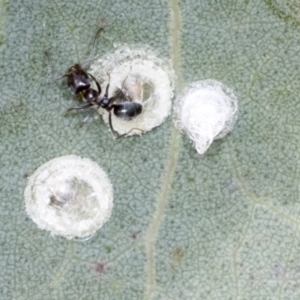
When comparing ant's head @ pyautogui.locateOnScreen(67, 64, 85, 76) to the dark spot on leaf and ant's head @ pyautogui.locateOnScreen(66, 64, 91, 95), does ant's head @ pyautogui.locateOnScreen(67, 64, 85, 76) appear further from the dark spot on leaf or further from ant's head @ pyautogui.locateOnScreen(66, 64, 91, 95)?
the dark spot on leaf

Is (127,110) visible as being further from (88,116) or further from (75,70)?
(75,70)

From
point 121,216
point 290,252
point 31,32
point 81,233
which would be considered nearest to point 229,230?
point 290,252

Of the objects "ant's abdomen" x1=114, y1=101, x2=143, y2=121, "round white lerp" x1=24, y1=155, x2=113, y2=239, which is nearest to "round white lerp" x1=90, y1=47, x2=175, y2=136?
"ant's abdomen" x1=114, y1=101, x2=143, y2=121

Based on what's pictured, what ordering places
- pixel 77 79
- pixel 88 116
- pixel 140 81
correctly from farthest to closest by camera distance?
pixel 140 81 → pixel 88 116 → pixel 77 79

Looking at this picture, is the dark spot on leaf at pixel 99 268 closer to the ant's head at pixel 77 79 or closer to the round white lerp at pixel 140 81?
the round white lerp at pixel 140 81

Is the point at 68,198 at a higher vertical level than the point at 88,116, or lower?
lower

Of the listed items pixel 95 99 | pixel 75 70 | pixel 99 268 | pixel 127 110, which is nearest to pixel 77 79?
pixel 75 70

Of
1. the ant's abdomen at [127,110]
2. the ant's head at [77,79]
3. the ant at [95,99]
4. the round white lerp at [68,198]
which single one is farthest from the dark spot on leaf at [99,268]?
the ant's head at [77,79]
